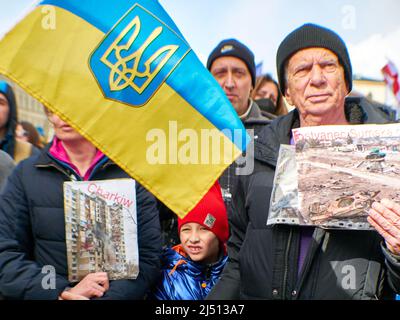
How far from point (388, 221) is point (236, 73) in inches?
88.7

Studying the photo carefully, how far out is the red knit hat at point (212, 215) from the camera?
10.4ft

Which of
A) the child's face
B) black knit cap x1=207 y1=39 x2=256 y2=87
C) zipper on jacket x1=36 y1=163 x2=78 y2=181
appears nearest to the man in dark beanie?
black knit cap x1=207 y1=39 x2=256 y2=87

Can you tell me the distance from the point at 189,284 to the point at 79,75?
123 centimetres

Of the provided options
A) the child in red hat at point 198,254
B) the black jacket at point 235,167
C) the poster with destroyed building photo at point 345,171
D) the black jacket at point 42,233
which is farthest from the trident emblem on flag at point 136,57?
the child in red hat at point 198,254

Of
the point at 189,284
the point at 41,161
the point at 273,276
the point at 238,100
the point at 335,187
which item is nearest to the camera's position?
the point at 335,187

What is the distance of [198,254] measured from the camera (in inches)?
123

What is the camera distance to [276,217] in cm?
227

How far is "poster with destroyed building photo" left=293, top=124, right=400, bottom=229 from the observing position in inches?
82.5

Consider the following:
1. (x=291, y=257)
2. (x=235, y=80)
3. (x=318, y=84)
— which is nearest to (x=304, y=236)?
(x=291, y=257)

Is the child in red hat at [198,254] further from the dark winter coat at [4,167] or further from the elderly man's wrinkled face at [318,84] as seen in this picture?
the dark winter coat at [4,167]

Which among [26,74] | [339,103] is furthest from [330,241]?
[26,74]

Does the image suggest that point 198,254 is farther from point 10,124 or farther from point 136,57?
point 10,124
